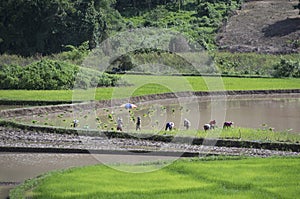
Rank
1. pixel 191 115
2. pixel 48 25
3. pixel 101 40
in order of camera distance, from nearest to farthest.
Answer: pixel 191 115 < pixel 48 25 < pixel 101 40

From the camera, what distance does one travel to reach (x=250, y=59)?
59.8 meters

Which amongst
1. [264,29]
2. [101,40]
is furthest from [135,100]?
[264,29]

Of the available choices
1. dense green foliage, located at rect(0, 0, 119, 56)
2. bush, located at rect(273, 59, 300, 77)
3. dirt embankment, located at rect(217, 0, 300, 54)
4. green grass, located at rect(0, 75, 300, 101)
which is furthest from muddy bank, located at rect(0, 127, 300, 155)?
dirt embankment, located at rect(217, 0, 300, 54)

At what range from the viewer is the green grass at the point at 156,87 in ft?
125

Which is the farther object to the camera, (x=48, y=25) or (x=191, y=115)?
(x=48, y=25)

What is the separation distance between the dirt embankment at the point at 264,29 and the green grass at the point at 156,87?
15.0 metres

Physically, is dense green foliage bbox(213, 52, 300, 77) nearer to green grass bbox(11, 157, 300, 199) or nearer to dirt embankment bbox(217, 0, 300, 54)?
dirt embankment bbox(217, 0, 300, 54)

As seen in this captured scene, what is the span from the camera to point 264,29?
7344 cm

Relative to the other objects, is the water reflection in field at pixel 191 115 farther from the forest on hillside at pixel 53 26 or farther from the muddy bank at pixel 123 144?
the forest on hillside at pixel 53 26

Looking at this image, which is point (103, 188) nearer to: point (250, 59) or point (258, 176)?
point (258, 176)

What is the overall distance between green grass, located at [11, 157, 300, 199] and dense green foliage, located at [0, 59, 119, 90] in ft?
79.0

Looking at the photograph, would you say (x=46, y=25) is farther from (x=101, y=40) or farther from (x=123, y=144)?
(x=123, y=144)

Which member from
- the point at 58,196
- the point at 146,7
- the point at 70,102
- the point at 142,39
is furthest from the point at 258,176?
the point at 146,7

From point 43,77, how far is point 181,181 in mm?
27056
